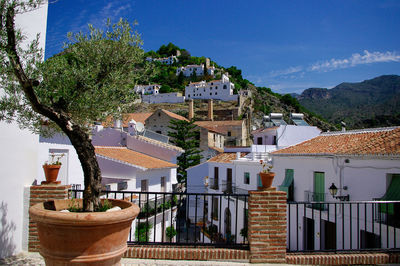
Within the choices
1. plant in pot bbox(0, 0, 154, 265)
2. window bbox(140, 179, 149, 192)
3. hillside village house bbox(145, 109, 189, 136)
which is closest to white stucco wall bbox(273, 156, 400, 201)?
window bbox(140, 179, 149, 192)

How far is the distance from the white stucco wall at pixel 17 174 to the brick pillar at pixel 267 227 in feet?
11.6

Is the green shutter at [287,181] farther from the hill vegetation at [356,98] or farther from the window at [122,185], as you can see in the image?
the hill vegetation at [356,98]

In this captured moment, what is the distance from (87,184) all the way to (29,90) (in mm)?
1247

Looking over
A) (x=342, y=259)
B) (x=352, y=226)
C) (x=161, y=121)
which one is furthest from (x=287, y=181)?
(x=161, y=121)

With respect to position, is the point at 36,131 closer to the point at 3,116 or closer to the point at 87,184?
the point at 3,116

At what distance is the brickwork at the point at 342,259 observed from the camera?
164 inches

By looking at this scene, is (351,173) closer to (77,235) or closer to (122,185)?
(122,185)

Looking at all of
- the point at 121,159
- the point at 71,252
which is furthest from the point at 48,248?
the point at 121,159

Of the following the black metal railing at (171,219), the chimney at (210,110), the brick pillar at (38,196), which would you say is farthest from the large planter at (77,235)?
the chimney at (210,110)

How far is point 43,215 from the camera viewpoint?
2.95m

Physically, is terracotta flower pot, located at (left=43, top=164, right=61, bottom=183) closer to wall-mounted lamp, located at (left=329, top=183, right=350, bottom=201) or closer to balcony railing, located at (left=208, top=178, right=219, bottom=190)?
wall-mounted lamp, located at (left=329, top=183, right=350, bottom=201)

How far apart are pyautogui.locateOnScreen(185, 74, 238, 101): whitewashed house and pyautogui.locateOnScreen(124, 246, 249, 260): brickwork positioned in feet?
252

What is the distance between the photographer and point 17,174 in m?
4.40

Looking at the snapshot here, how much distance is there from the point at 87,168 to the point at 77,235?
0.78 metres
